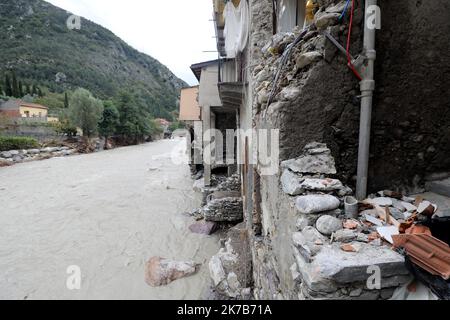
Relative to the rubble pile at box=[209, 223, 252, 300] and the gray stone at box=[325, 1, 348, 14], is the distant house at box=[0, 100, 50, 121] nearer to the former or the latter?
the rubble pile at box=[209, 223, 252, 300]

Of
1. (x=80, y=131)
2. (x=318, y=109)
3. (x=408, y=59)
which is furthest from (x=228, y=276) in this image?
(x=80, y=131)

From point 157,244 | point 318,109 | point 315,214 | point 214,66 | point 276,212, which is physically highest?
point 214,66

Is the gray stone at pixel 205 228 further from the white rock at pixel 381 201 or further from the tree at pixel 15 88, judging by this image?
the tree at pixel 15 88

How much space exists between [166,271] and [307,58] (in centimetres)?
548

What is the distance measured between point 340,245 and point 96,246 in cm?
759

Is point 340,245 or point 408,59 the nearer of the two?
point 340,245

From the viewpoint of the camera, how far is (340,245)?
150 cm

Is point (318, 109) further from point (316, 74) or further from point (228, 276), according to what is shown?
point (228, 276)

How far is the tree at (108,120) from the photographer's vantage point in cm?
2933

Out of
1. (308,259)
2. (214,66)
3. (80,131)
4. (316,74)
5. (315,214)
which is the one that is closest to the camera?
(308,259)

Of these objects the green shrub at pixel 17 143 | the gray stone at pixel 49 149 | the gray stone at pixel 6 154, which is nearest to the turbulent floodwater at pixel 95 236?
the gray stone at pixel 6 154

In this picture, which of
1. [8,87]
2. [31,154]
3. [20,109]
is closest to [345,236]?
[31,154]

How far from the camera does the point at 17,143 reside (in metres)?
21.1

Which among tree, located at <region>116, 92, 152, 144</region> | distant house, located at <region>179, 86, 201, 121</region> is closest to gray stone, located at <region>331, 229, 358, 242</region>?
distant house, located at <region>179, 86, 201, 121</region>
